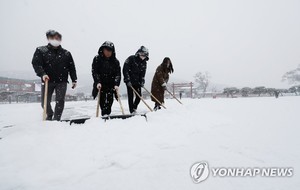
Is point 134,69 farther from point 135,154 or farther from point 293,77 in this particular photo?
point 293,77

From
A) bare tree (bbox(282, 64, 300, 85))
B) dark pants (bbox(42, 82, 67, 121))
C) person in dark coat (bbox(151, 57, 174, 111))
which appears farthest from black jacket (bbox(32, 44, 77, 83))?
bare tree (bbox(282, 64, 300, 85))

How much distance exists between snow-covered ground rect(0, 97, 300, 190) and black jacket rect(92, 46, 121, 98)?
1.58 metres

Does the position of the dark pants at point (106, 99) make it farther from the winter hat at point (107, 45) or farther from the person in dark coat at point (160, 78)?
the person in dark coat at point (160, 78)

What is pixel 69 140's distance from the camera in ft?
7.87

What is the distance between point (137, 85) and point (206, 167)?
3681 mm

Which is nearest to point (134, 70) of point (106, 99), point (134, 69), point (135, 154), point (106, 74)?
point (134, 69)

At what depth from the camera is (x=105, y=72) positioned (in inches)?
175

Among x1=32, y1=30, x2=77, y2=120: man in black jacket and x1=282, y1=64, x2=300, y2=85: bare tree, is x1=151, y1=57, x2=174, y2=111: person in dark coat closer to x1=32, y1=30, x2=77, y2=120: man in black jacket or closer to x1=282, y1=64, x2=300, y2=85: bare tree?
x1=32, y1=30, x2=77, y2=120: man in black jacket

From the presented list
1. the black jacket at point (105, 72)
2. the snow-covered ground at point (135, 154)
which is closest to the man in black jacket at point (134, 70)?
the black jacket at point (105, 72)

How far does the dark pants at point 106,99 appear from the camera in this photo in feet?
14.8

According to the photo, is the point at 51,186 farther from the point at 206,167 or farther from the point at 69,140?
the point at 206,167

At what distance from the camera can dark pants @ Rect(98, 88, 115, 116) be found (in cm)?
450

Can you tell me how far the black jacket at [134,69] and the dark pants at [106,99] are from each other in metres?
0.68

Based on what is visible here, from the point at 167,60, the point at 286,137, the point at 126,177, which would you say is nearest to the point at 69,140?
the point at 126,177
